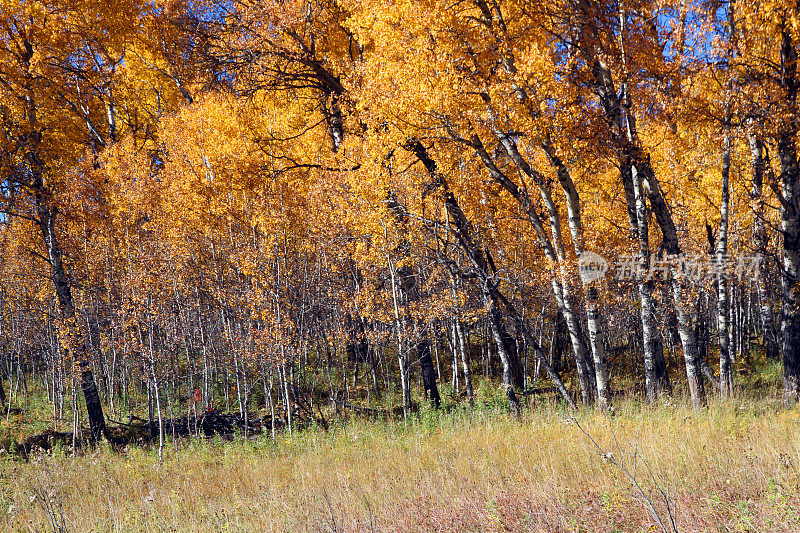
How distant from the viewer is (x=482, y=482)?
5.12 metres

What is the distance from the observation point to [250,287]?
13969 millimetres

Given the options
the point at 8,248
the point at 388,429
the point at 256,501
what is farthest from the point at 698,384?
the point at 8,248

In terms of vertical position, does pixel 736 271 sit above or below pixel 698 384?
above

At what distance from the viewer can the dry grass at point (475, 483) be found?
4113mm

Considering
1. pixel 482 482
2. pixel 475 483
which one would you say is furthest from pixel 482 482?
pixel 475 483

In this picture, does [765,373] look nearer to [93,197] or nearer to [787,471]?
[787,471]

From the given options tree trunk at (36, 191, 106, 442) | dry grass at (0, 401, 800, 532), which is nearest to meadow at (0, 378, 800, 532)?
dry grass at (0, 401, 800, 532)

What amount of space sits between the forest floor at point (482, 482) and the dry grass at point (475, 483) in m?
0.02

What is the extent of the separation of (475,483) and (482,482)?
0.11 metres

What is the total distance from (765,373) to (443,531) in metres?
17.6

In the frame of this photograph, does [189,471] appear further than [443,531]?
Yes

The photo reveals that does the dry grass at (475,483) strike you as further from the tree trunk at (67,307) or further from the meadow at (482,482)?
the tree trunk at (67,307)

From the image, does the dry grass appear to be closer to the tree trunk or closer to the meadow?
the meadow

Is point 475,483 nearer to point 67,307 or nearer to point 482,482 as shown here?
point 482,482
